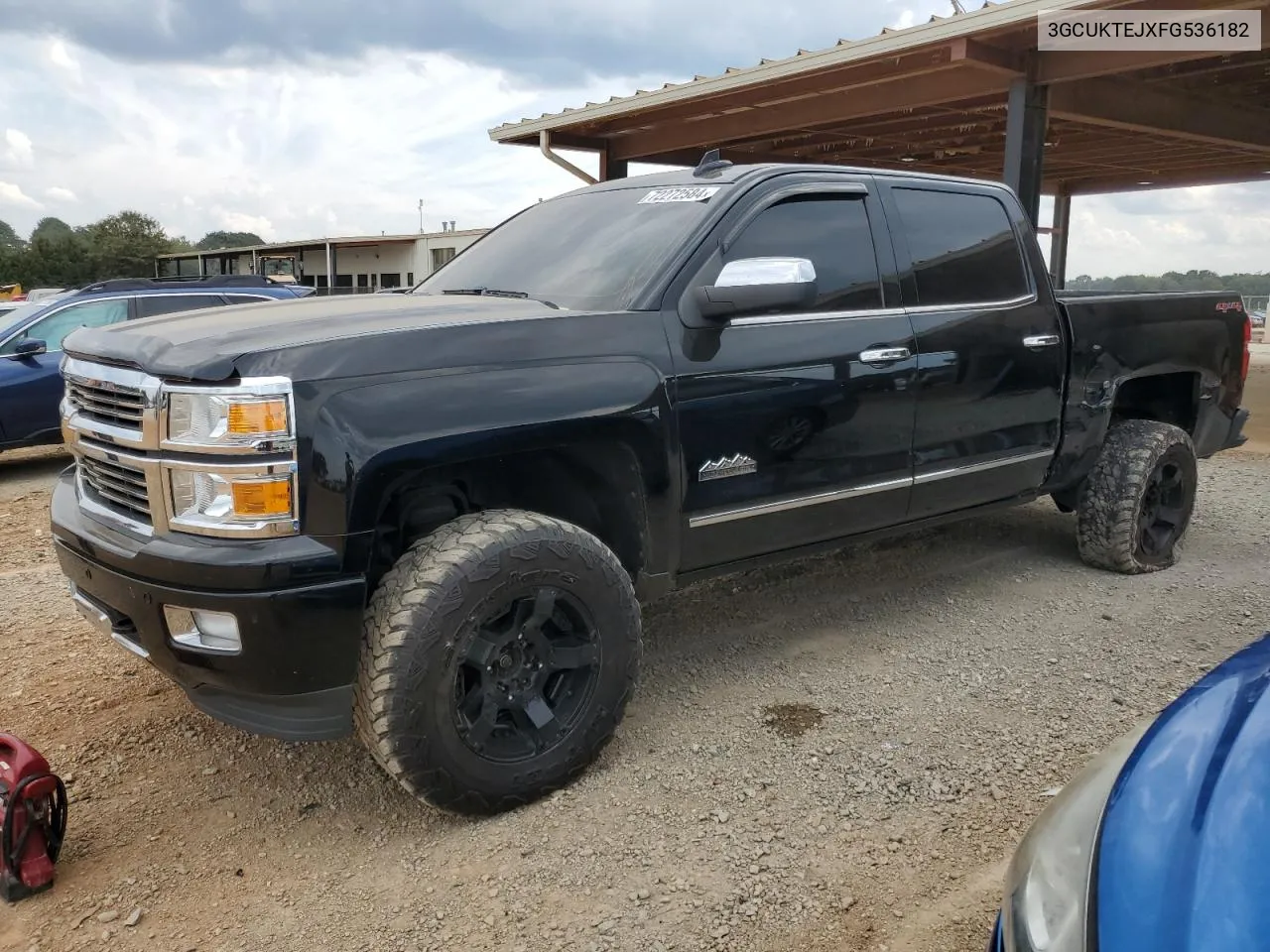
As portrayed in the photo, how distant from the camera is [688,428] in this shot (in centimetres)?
321

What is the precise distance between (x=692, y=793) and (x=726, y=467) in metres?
1.07

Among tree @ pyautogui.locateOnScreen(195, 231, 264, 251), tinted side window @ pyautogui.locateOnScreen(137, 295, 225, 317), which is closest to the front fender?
tinted side window @ pyautogui.locateOnScreen(137, 295, 225, 317)

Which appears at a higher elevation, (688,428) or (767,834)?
(688,428)

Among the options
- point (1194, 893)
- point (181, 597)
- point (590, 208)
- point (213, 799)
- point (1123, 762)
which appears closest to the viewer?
point (1194, 893)

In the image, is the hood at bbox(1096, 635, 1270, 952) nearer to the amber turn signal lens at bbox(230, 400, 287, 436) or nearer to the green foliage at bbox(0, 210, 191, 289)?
the amber turn signal lens at bbox(230, 400, 287, 436)

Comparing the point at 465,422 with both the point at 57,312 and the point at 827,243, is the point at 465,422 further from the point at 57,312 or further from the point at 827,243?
the point at 57,312

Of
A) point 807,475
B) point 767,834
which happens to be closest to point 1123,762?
point 767,834

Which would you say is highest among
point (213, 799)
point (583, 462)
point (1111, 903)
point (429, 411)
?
point (429, 411)

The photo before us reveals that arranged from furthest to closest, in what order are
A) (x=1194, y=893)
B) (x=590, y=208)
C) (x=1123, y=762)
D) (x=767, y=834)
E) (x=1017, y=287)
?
(x=1017, y=287) → (x=590, y=208) → (x=767, y=834) → (x=1123, y=762) → (x=1194, y=893)

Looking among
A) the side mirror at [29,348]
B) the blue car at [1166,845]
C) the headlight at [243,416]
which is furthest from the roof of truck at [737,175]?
the side mirror at [29,348]

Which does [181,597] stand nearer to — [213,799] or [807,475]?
[213,799]

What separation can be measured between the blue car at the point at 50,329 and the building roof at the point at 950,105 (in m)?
4.98

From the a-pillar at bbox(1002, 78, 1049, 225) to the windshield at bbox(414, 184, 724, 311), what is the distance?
5990 millimetres

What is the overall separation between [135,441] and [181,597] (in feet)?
1.56
